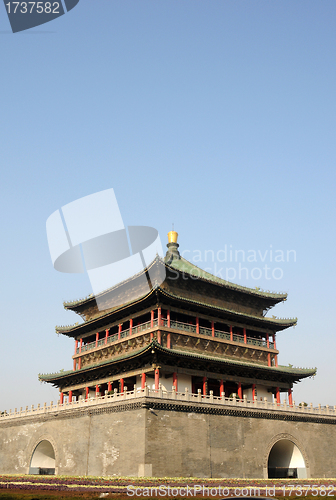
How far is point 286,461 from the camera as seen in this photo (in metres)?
34.9

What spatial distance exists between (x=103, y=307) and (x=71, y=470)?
14.7 metres

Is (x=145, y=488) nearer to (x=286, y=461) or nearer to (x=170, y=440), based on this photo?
(x=170, y=440)

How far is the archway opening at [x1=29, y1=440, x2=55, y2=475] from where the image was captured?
35906 millimetres

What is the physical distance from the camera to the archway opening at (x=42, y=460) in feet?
118

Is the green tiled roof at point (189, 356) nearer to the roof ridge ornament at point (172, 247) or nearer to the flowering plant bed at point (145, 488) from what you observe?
the flowering plant bed at point (145, 488)

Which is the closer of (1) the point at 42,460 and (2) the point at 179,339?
(2) the point at 179,339

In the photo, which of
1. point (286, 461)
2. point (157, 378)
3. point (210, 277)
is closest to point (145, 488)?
point (157, 378)

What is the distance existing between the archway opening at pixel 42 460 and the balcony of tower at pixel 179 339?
7.58 m

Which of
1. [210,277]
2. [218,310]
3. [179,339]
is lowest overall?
[179,339]

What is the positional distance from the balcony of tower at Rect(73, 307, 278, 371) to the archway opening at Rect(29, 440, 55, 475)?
7.58 meters

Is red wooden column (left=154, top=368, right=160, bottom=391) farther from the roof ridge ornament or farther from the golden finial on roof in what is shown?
the golden finial on roof

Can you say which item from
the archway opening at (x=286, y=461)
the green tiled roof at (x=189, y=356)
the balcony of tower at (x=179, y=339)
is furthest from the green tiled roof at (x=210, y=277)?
the archway opening at (x=286, y=461)

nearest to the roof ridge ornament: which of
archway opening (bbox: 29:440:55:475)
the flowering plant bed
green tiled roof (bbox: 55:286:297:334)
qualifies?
green tiled roof (bbox: 55:286:297:334)

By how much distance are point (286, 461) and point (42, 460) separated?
19.5 meters
